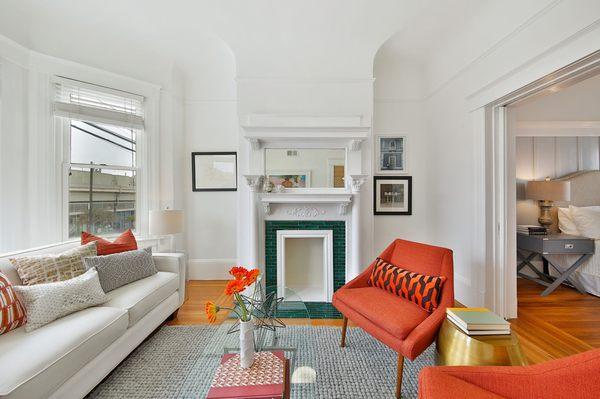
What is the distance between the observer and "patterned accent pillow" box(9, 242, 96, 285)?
172 centimetres

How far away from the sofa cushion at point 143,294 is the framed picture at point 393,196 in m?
2.60

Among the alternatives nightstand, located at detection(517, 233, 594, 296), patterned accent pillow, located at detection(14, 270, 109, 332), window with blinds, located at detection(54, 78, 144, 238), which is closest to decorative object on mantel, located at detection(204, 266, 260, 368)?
patterned accent pillow, located at detection(14, 270, 109, 332)

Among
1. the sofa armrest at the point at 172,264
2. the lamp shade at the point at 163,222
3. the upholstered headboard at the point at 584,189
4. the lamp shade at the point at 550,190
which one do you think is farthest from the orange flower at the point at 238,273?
the upholstered headboard at the point at 584,189

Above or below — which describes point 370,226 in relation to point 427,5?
below

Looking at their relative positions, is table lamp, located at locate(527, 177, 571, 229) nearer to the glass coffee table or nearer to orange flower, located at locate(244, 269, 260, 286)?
the glass coffee table

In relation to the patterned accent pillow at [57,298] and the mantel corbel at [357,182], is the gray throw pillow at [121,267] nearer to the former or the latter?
the patterned accent pillow at [57,298]

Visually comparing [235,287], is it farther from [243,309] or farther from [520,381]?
[520,381]

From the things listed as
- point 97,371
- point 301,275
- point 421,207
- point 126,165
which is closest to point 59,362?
point 97,371

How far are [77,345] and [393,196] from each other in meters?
3.39

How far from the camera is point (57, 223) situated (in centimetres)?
261

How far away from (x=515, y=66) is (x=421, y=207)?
6.20 feet

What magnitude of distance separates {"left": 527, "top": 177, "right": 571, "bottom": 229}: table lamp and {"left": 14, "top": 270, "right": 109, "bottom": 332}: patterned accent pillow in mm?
4796

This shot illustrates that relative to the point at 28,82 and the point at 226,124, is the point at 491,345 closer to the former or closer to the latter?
the point at 226,124

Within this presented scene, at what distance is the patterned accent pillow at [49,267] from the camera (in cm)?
172
